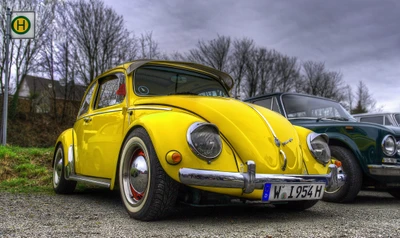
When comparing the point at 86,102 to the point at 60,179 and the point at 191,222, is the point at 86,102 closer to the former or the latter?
the point at 60,179

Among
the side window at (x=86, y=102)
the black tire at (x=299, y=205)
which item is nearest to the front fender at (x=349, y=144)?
the black tire at (x=299, y=205)

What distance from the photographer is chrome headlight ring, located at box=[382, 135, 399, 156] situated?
4715 mm

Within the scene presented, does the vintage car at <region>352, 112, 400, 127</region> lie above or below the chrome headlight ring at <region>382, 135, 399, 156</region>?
above

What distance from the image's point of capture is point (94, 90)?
5012 millimetres

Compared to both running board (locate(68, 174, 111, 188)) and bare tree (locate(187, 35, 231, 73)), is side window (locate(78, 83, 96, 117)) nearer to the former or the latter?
running board (locate(68, 174, 111, 188))

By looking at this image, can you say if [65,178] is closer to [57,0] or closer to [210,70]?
[210,70]

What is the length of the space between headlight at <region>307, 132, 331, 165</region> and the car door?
1918mm

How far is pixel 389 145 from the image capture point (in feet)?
15.6

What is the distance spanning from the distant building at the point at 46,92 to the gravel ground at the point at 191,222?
22.7 m

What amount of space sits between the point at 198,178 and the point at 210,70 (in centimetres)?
241

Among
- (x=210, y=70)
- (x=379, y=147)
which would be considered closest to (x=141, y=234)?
(x=210, y=70)

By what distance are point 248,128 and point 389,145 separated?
2.60 metres

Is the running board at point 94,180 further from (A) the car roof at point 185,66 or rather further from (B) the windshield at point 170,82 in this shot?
(A) the car roof at point 185,66

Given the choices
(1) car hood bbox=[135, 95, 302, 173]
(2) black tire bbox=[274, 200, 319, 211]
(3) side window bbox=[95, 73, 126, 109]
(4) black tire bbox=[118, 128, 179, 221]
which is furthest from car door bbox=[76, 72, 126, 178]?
(2) black tire bbox=[274, 200, 319, 211]
